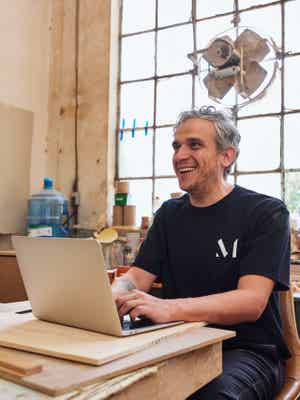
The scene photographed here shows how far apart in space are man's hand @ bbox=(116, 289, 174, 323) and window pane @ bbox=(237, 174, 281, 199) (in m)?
1.80

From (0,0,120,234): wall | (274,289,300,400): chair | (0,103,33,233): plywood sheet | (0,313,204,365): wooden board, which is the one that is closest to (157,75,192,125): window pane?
(0,0,120,234): wall

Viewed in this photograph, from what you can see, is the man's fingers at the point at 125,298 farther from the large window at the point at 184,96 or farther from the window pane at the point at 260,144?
the window pane at the point at 260,144

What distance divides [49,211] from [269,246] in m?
2.18

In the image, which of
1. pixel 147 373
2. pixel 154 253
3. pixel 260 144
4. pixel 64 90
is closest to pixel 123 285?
pixel 154 253

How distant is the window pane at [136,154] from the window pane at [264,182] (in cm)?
73

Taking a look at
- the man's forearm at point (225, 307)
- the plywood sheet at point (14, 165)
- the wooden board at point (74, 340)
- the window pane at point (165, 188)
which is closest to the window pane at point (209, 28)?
the window pane at point (165, 188)

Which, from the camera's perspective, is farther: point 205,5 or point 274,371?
point 205,5

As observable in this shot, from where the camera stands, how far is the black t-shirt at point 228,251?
134 centimetres

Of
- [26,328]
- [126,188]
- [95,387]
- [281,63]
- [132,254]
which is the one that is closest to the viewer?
[95,387]

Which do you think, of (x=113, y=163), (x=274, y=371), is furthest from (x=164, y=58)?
(x=274, y=371)

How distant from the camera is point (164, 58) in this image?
3.28 meters

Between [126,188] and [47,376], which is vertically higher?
[126,188]

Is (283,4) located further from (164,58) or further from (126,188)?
(126,188)

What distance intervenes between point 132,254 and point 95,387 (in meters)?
2.30
